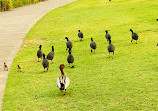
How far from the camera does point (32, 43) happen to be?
20375 millimetres

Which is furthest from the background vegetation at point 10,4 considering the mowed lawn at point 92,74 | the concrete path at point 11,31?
the mowed lawn at point 92,74

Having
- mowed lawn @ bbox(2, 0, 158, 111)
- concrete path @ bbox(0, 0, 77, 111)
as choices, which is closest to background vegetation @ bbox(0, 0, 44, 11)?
concrete path @ bbox(0, 0, 77, 111)

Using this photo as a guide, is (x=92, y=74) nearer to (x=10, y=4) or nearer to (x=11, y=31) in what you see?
(x=11, y=31)

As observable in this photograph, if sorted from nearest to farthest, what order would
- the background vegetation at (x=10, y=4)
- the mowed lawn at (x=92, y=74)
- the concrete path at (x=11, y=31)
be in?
the mowed lawn at (x=92, y=74)
the concrete path at (x=11, y=31)
the background vegetation at (x=10, y=4)

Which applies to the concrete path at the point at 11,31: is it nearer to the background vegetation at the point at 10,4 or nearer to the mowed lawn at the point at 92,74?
the mowed lawn at the point at 92,74

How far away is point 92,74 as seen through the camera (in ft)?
41.4

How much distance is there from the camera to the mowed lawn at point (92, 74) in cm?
988

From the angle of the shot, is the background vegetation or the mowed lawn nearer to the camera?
the mowed lawn

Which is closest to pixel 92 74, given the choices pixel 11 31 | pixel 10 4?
pixel 11 31

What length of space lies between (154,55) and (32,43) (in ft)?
29.3

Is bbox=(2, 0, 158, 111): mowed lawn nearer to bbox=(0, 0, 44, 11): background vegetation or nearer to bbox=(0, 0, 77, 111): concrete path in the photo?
bbox=(0, 0, 77, 111): concrete path

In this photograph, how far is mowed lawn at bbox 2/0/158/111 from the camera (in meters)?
9.88

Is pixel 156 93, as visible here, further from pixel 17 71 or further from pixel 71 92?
pixel 17 71

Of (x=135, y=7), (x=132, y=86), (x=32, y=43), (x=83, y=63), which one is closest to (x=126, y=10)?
(x=135, y=7)
